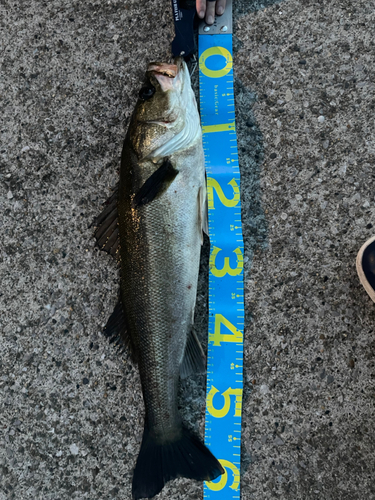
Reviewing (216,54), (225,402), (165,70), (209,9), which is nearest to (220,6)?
(209,9)

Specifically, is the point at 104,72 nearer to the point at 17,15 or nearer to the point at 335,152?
the point at 17,15

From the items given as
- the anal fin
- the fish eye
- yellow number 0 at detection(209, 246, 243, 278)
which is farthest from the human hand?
the anal fin

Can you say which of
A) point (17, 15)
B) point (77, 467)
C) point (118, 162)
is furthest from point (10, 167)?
point (77, 467)

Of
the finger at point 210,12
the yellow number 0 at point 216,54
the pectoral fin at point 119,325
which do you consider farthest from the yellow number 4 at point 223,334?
the finger at point 210,12

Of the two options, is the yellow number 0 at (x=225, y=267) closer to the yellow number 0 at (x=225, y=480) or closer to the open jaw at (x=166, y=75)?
the open jaw at (x=166, y=75)

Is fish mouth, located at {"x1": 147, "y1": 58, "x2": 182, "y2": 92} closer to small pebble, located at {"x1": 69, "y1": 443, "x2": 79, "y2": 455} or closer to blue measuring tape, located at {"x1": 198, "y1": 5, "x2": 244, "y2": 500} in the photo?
blue measuring tape, located at {"x1": 198, "y1": 5, "x2": 244, "y2": 500}

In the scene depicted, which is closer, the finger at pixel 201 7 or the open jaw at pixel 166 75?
the open jaw at pixel 166 75

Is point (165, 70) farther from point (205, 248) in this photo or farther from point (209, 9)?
point (205, 248)
